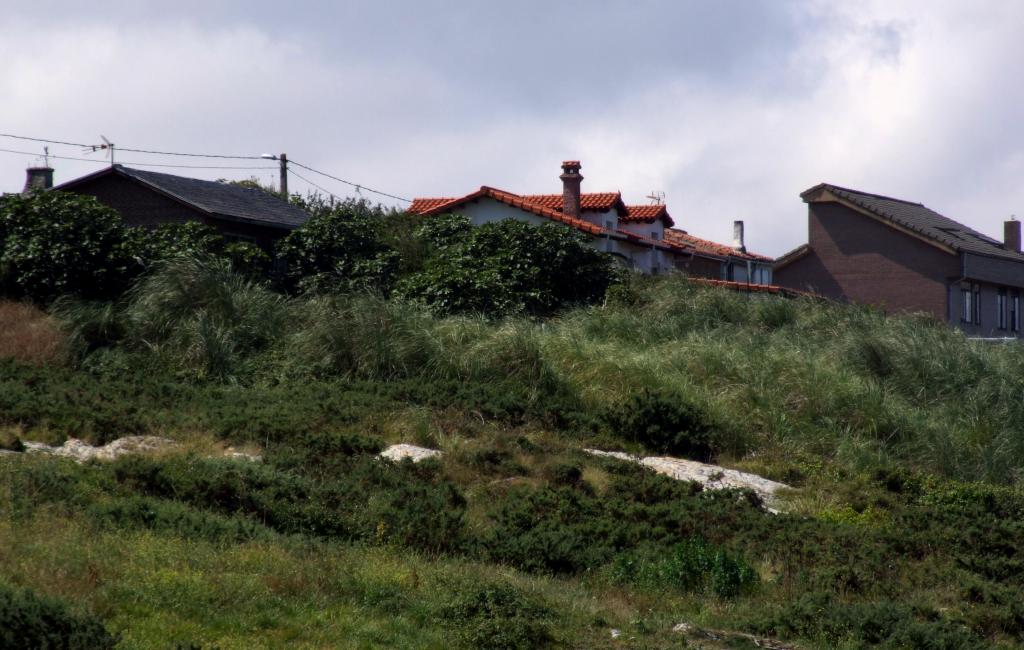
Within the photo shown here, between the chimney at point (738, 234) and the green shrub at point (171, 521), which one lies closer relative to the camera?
the green shrub at point (171, 521)

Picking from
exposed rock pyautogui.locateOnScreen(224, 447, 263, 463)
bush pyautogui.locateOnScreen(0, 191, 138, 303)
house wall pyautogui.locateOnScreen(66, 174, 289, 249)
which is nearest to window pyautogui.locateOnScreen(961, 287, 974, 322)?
house wall pyautogui.locateOnScreen(66, 174, 289, 249)

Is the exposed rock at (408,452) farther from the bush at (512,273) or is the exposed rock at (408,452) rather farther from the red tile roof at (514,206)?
the red tile roof at (514,206)

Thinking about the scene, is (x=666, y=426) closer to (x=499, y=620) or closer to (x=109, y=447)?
(x=109, y=447)

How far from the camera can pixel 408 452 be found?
1580 cm

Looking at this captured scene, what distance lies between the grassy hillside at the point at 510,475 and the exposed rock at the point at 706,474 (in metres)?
0.38

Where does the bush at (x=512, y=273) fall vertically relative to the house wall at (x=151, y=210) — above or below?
below

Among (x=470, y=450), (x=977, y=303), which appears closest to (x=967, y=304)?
(x=977, y=303)

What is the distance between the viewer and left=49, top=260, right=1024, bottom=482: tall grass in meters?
19.0

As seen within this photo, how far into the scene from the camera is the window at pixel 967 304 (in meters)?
44.0

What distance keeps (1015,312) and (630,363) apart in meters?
32.3

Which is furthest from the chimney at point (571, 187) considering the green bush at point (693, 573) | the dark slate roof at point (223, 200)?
the green bush at point (693, 573)

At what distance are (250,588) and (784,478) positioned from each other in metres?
10.3

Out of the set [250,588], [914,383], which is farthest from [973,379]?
[250,588]

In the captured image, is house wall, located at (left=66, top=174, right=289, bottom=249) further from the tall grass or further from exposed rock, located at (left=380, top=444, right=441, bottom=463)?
exposed rock, located at (left=380, top=444, right=441, bottom=463)
